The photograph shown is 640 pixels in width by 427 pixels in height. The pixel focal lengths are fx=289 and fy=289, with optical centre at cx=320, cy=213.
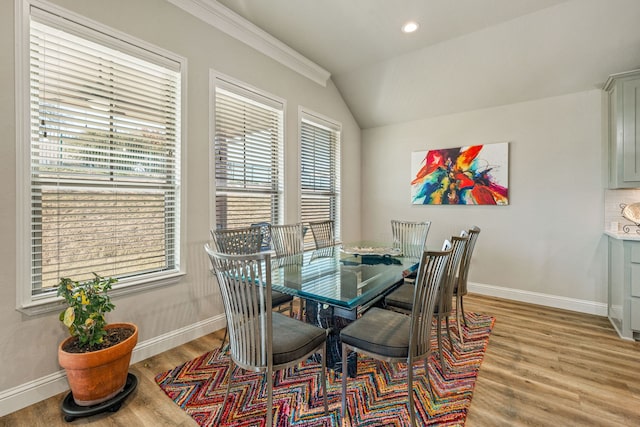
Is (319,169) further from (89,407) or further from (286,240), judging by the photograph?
(89,407)

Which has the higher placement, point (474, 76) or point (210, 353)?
point (474, 76)

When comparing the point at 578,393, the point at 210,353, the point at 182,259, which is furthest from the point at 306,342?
the point at 578,393

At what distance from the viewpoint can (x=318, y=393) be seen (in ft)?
6.17

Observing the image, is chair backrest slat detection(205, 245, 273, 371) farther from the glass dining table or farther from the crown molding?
the crown molding

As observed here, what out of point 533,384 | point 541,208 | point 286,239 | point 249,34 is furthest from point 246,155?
point 541,208

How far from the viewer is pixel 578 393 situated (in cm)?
189

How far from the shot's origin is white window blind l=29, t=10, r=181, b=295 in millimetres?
1861

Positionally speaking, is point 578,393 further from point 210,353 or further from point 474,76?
point 474,76

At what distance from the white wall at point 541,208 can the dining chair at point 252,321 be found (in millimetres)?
3312

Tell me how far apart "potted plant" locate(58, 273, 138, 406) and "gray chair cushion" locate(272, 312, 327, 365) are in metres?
1.00

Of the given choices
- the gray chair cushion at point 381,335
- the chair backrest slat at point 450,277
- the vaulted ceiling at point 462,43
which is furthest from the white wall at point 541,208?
the gray chair cushion at point 381,335

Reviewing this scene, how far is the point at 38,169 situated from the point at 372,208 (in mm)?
4105

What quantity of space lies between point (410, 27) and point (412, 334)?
3020 mm

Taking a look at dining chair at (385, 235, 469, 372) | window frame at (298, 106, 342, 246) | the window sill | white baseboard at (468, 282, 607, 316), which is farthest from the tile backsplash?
the window sill
